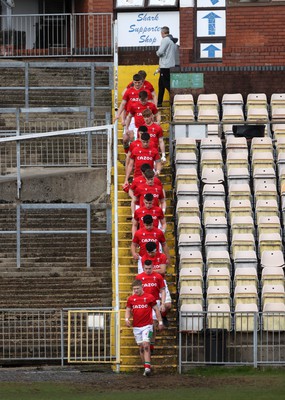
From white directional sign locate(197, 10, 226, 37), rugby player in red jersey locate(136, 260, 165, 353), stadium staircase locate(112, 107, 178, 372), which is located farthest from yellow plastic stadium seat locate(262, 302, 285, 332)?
white directional sign locate(197, 10, 226, 37)

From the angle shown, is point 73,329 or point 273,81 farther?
point 273,81

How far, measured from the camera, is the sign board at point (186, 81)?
33.5m

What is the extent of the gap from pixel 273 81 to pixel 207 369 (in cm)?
916

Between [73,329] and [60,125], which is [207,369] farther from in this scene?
[60,125]

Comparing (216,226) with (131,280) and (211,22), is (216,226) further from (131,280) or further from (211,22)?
(211,22)

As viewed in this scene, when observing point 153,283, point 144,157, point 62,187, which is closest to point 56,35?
point 62,187

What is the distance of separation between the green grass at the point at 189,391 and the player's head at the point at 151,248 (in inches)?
91.1

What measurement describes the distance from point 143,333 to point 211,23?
1136 centimetres

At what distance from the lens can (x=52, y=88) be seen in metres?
36.4

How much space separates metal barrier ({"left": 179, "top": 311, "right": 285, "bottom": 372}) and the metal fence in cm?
124

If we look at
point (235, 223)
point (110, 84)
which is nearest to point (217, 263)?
point (235, 223)

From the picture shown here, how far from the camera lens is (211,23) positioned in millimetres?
34938

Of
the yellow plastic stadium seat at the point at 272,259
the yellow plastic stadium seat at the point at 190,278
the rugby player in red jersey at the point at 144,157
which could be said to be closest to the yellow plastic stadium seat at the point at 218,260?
the yellow plastic stadium seat at the point at 190,278

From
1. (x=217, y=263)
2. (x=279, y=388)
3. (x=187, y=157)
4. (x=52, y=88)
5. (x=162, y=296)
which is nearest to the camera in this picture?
(x=279, y=388)
